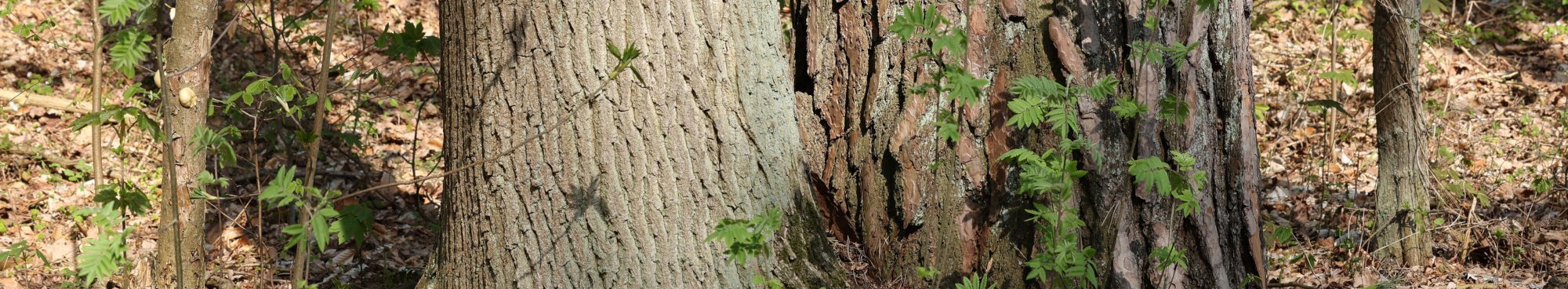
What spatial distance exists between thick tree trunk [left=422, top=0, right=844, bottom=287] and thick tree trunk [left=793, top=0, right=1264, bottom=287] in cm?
35

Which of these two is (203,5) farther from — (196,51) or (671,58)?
(671,58)

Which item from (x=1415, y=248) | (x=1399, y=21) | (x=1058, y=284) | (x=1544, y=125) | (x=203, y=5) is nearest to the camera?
(x=1058, y=284)

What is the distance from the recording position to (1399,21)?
151 inches

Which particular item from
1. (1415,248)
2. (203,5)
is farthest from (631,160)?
(1415,248)

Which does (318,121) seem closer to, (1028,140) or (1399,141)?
(1028,140)

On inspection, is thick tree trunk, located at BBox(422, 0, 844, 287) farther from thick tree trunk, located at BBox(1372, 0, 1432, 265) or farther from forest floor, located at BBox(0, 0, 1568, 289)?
thick tree trunk, located at BBox(1372, 0, 1432, 265)

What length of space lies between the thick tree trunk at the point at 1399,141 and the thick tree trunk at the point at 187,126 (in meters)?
4.17

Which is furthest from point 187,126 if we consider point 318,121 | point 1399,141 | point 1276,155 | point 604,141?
point 1276,155

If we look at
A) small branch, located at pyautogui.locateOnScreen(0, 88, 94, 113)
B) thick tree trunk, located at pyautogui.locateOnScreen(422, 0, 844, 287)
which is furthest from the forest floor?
thick tree trunk, located at pyautogui.locateOnScreen(422, 0, 844, 287)

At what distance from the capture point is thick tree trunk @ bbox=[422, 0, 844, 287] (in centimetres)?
230

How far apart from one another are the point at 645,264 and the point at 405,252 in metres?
A: 2.17

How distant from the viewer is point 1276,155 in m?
5.68

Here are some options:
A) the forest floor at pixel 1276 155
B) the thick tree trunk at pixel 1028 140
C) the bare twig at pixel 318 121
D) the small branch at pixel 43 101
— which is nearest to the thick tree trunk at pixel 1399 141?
the forest floor at pixel 1276 155

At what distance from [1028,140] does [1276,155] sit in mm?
3845
